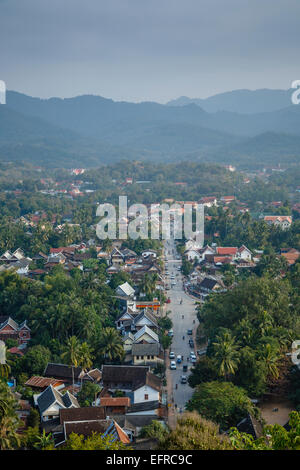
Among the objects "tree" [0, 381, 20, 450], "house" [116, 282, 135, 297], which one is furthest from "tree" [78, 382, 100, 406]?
"house" [116, 282, 135, 297]

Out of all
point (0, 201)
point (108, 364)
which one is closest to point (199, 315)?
point (108, 364)

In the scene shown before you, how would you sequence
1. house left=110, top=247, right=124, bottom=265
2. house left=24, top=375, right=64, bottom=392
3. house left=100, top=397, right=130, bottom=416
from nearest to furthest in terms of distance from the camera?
house left=100, top=397, right=130, bottom=416 < house left=24, top=375, right=64, bottom=392 < house left=110, top=247, right=124, bottom=265

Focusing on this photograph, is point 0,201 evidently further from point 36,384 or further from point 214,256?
point 36,384

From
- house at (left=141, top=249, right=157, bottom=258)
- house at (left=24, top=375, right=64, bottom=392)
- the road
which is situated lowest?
the road

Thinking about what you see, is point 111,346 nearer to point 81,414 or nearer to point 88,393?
point 88,393

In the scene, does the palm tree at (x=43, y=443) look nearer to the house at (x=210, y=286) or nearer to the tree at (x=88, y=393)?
the tree at (x=88, y=393)

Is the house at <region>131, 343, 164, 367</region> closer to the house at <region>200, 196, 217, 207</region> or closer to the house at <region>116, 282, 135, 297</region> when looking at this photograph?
the house at <region>116, 282, 135, 297</region>
